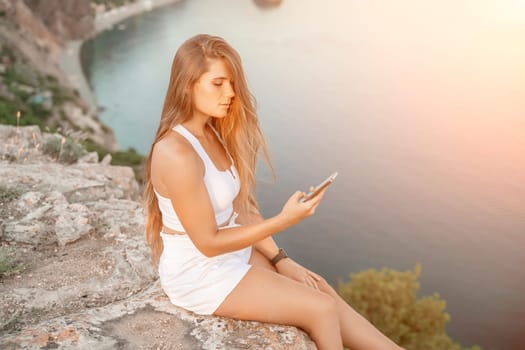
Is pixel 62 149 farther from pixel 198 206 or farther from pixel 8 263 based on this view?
pixel 198 206

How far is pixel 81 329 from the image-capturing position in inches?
107

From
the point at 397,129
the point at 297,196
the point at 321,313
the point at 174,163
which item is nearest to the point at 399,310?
the point at 321,313

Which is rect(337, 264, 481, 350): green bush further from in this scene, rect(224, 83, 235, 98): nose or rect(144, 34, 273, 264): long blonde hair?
rect(224, 83, 235, 98): nose

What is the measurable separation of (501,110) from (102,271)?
3573 cm

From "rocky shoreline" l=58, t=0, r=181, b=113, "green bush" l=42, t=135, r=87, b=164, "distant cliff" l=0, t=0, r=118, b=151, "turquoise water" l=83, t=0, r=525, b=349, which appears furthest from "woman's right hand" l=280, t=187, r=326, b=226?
"rocky shoreline" l=58, t=0, r=181, b=113

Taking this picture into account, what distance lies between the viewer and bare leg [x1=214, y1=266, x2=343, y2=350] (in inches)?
107

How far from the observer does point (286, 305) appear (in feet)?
8.98

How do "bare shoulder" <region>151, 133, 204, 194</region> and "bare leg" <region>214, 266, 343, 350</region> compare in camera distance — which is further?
"bare leg" <region>214, 266, 343, 350</region>

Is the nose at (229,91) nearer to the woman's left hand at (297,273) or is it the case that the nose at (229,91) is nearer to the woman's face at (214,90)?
the woman's face at (214,90)

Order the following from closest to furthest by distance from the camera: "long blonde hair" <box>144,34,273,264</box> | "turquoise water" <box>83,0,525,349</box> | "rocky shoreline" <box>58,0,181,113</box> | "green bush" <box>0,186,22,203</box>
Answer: "long blonde hair" <box>144,34,273,264</box> < "green bush" <box>0,186,22,203</box> < "turquoise water" <box>83,0,525,349</box> < "rocky shoreline" <box>58,0,181,113</box>

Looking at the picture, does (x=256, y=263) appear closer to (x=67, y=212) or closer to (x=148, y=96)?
(x=67, y=212)

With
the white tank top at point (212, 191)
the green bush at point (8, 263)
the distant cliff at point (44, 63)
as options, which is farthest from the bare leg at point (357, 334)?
the distant cliff at point (44, 63)

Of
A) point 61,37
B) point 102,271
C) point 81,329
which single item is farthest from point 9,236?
point 61,37

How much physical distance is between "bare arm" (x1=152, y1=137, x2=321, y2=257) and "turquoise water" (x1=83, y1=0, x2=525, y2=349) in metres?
25.6
